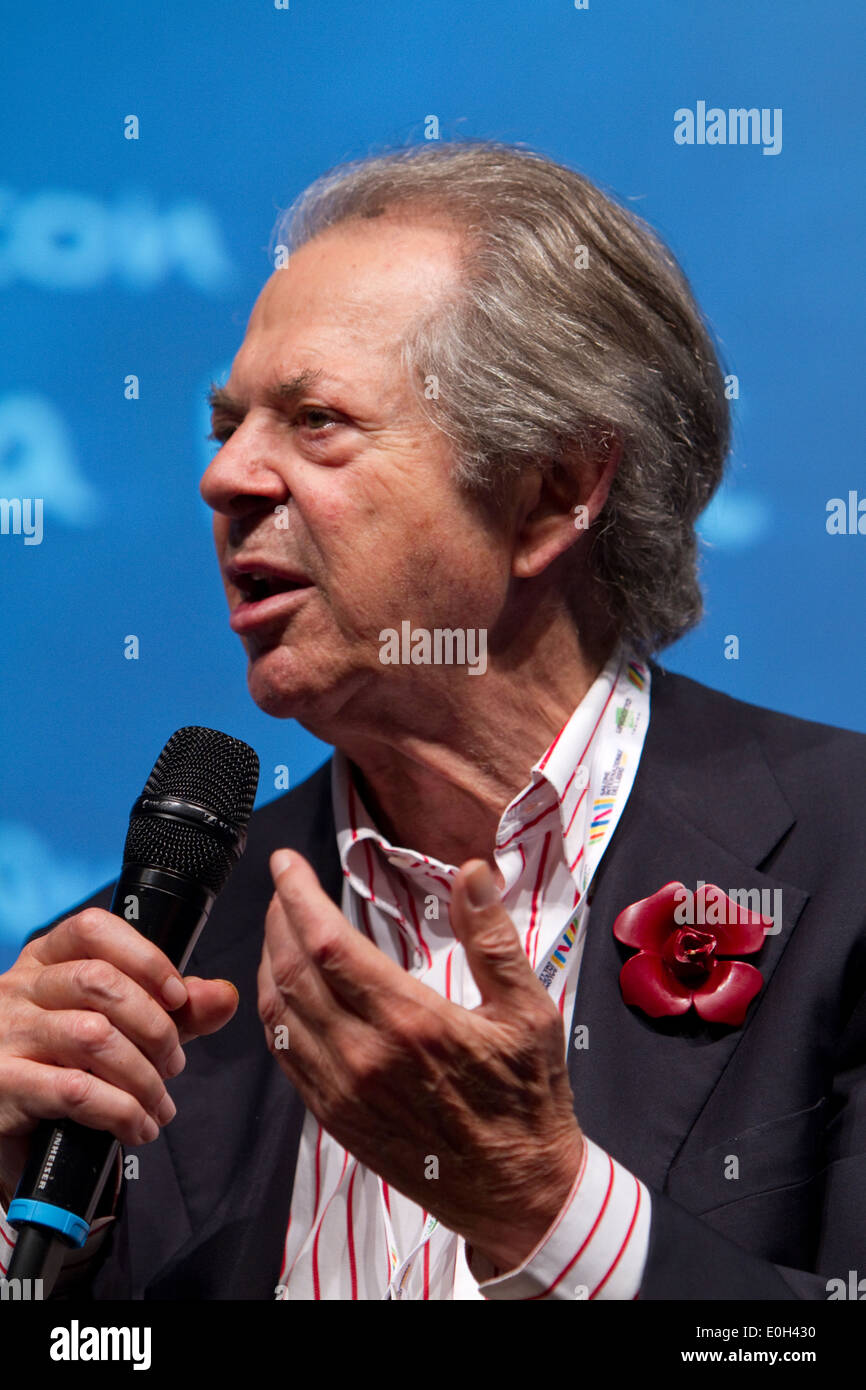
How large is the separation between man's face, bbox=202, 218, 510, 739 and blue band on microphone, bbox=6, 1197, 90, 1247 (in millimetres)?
747

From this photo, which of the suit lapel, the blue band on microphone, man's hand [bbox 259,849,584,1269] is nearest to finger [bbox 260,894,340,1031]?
man's hand [bbox 259,849,584,1269]

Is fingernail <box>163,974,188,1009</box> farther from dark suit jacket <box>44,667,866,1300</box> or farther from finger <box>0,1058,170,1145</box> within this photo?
dark suit jacket <box>44,667,866,1300</box>

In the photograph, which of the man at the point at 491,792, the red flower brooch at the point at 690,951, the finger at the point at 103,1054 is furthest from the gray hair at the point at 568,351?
the finger at the point at 103,1054

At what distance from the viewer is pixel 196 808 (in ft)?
4.37

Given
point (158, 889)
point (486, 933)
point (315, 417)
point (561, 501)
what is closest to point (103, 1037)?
point (158, 889)

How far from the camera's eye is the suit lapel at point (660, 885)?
4.96ft

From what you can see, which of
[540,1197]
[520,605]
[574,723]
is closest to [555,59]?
[520,605]

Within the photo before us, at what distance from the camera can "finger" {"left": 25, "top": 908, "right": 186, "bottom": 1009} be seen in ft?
4.09

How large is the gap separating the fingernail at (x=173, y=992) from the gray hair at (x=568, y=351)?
786 millimetres

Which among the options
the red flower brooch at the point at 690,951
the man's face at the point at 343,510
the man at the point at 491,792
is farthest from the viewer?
the man's face at the point at 343,510

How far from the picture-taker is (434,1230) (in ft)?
5.18

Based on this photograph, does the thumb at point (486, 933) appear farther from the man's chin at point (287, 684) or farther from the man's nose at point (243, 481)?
the man's nose at point (243, 481)

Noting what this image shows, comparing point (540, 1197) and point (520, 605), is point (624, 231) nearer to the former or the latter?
point (520, 605)

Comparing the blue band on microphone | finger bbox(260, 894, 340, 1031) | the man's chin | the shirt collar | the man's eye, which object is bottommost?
the blue band on microphone
